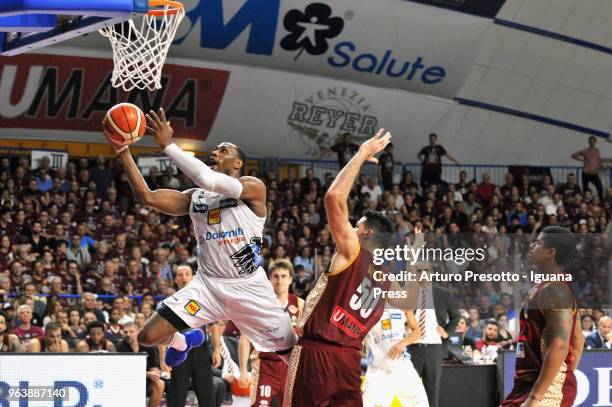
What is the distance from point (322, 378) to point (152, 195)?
222cm

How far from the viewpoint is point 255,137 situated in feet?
89.1

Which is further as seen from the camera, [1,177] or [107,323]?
[1,177]

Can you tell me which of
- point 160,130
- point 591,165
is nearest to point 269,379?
point 160,130

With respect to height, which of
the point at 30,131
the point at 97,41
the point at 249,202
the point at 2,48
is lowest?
the point at 249,202

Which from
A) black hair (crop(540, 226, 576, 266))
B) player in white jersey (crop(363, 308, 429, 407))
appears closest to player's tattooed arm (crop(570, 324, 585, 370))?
black hair (crop(540, 226, 576, 266))

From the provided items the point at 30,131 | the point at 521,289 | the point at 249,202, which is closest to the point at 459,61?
the point at 30,131

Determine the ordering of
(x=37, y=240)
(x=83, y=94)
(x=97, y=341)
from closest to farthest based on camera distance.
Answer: (x=97, y=341) → (x=37, y=240) → (x=83, y=94)

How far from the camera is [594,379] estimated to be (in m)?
13.6

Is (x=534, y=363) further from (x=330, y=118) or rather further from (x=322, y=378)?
(x=330, y=118)

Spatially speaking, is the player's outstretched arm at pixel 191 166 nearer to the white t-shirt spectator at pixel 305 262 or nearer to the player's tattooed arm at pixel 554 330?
the player's tattooed arm at pixel 554 330

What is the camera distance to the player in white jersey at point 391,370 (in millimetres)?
11969

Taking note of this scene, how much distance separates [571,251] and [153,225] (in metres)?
14.9

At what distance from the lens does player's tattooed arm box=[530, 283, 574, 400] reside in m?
6.96

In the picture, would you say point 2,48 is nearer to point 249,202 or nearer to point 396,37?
point 249,202
